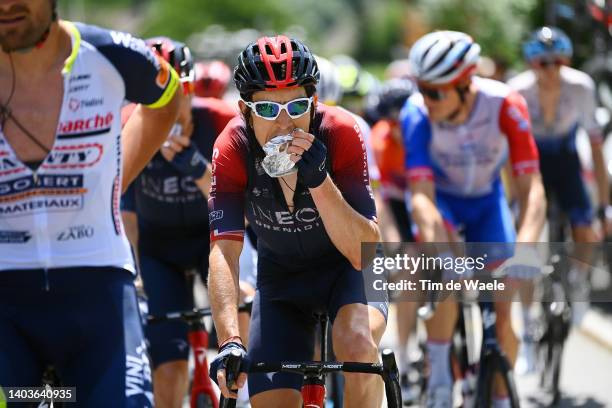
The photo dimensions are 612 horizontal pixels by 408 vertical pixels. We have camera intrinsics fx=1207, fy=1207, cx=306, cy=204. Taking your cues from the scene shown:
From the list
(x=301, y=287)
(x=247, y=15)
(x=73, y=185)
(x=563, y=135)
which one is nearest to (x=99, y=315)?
(x=73, y=185)

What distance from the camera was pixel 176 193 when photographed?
6.79 meters

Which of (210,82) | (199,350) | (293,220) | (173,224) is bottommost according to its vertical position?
(199,350)

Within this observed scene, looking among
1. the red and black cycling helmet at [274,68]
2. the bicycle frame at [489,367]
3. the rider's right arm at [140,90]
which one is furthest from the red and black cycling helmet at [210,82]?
the red and black cycling helmet at [274,68]

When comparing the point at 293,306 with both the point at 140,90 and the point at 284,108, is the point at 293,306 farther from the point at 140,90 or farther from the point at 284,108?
the point at 140,90

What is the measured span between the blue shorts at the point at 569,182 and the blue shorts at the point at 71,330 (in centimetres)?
600

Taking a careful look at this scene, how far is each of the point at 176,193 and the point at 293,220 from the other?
1.97 metres

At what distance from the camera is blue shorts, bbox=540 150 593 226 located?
387 inches

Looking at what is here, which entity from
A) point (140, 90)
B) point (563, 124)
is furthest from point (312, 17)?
point (140, 90)

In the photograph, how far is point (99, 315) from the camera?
441cm

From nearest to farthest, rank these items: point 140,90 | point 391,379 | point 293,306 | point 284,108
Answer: point 391,379
point 284,108
point 140,90
point 293,306

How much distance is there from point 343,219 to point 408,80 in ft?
21.1

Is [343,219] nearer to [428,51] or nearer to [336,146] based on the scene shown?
[336,146]

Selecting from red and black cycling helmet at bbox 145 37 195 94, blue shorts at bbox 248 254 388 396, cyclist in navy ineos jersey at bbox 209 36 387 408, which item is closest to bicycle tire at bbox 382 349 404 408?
cyclist in navy ineos jersey at bbox 209 36 387 408

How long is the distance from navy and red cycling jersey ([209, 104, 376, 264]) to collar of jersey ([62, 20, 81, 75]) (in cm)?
71
